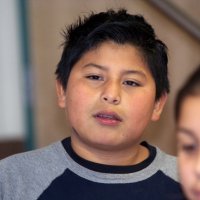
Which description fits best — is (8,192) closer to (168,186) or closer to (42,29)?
(168,186)

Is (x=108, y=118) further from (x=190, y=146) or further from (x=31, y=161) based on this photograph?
(x=190, y=146)

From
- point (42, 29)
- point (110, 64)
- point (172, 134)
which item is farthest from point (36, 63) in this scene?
point (110, 64)

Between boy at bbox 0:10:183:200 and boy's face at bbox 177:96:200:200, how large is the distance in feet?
1.00

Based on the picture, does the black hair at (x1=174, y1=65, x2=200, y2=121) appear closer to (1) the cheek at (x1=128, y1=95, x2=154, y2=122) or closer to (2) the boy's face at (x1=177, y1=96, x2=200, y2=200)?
(2) the boy's face at (x1=177, y1=96, x2=200, y2=200)

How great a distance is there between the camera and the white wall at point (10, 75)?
181 cm

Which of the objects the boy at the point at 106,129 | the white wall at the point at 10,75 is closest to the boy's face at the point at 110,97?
the boy at the point at 106,129

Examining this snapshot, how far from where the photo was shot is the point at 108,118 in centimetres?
108

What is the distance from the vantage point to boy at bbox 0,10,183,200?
1.09m

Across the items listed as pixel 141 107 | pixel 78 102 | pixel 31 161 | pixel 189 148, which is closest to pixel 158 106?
pixel 141 107

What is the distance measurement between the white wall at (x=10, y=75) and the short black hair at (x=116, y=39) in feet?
2.02

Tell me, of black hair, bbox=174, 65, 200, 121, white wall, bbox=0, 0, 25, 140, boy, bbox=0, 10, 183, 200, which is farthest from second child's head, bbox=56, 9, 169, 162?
white wall, bbox=0, 0, 25, 140

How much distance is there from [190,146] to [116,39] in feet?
1.44

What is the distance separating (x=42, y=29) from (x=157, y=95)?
2.25ft

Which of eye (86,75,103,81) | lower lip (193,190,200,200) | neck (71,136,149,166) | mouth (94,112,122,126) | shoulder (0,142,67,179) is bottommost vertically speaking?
shoulder (0,142,67,179)
